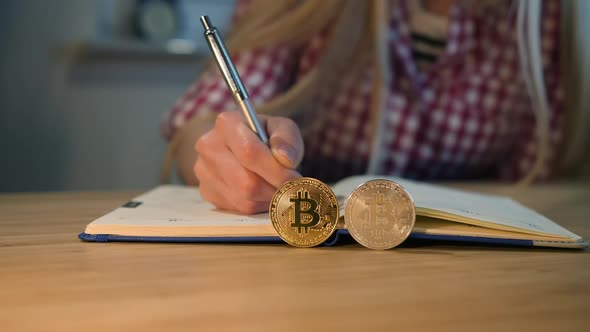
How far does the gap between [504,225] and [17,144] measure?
6.41 ft

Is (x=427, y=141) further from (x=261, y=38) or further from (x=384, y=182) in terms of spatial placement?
(x=384, y=182)

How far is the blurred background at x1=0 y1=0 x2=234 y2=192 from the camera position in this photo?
6.90 feet

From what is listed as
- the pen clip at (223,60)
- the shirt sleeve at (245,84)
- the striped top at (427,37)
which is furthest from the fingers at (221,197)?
the striped top at (427,37)

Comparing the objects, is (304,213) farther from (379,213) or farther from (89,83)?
(89,83)

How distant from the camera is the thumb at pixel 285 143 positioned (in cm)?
65

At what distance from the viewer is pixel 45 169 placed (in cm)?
220

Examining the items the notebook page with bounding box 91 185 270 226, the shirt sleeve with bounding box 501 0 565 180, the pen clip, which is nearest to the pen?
the pen clip

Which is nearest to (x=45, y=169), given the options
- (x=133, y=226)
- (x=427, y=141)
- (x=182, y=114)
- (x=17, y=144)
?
(x=17, y=144)

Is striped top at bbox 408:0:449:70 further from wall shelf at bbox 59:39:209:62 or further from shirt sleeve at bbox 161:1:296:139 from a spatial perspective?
wall shelf at bbox 59:39:209:62

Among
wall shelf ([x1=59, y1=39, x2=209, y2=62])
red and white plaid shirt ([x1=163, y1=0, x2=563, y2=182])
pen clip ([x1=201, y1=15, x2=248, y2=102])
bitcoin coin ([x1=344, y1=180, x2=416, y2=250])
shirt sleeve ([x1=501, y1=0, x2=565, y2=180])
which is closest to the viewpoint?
bitcoin coin ([x1=344, y1=180, x2=416, y2=250])

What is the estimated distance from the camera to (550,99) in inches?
58.1

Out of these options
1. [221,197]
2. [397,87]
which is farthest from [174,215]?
[397,87]

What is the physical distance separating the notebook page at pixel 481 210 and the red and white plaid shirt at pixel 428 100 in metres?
0.53

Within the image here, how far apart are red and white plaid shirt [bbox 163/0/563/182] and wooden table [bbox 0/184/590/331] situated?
29.4 inches
